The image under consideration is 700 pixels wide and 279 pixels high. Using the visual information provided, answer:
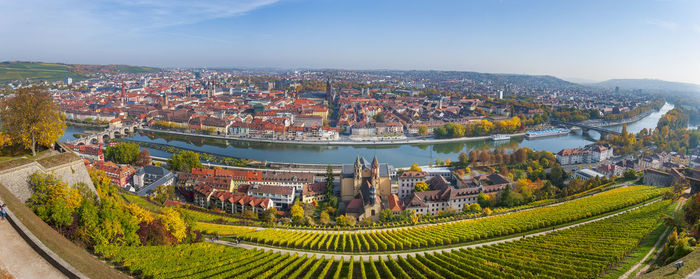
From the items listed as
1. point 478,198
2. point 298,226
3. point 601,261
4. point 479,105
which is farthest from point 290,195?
point 479,105

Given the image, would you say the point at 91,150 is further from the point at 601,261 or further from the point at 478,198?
the point at 601,261

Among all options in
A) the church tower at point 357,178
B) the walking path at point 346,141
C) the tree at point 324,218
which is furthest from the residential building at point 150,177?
the walking path at point 346,141

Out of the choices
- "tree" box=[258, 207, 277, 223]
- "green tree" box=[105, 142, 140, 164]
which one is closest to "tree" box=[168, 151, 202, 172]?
"green tree" box=[105, 142, 140, 164]

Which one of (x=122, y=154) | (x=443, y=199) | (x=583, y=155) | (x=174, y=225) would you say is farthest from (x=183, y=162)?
(x=583, y=155)

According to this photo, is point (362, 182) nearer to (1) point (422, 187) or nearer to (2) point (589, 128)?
(1) point (422, 187)

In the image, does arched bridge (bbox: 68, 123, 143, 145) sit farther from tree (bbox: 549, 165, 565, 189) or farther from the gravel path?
tree (bbox: 549, 165, 565, 189)
